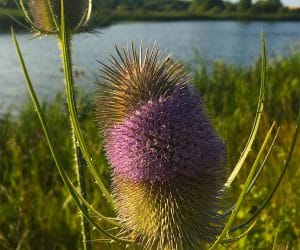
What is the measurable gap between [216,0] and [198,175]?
98 cm

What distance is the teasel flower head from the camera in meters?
1.95

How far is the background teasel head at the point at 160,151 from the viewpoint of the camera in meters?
1.32

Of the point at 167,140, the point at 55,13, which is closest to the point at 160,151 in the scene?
the point at 167,140

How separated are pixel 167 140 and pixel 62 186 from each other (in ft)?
8.22

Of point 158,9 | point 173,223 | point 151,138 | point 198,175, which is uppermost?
point 151,138

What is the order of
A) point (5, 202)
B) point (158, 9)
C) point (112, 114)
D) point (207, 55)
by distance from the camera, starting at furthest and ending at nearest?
1. point (158, 9)
2. point (207, 55)
3. point (5, 202)
4. point (112, 114)

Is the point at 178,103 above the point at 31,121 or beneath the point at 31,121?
above

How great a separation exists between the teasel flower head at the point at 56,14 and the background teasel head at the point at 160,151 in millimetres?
621

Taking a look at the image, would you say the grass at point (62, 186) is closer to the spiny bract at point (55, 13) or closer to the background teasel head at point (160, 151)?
the background teasel head at point (160, 151)

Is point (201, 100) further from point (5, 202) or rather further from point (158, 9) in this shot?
point (158, 9)

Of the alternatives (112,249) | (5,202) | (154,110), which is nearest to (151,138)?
(154,110)

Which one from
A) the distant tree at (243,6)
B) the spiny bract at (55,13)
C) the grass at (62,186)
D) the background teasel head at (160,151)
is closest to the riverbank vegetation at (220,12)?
the distant tree at (243,6)

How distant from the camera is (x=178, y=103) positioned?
1313mm

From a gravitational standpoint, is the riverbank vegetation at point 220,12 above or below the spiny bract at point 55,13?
below
